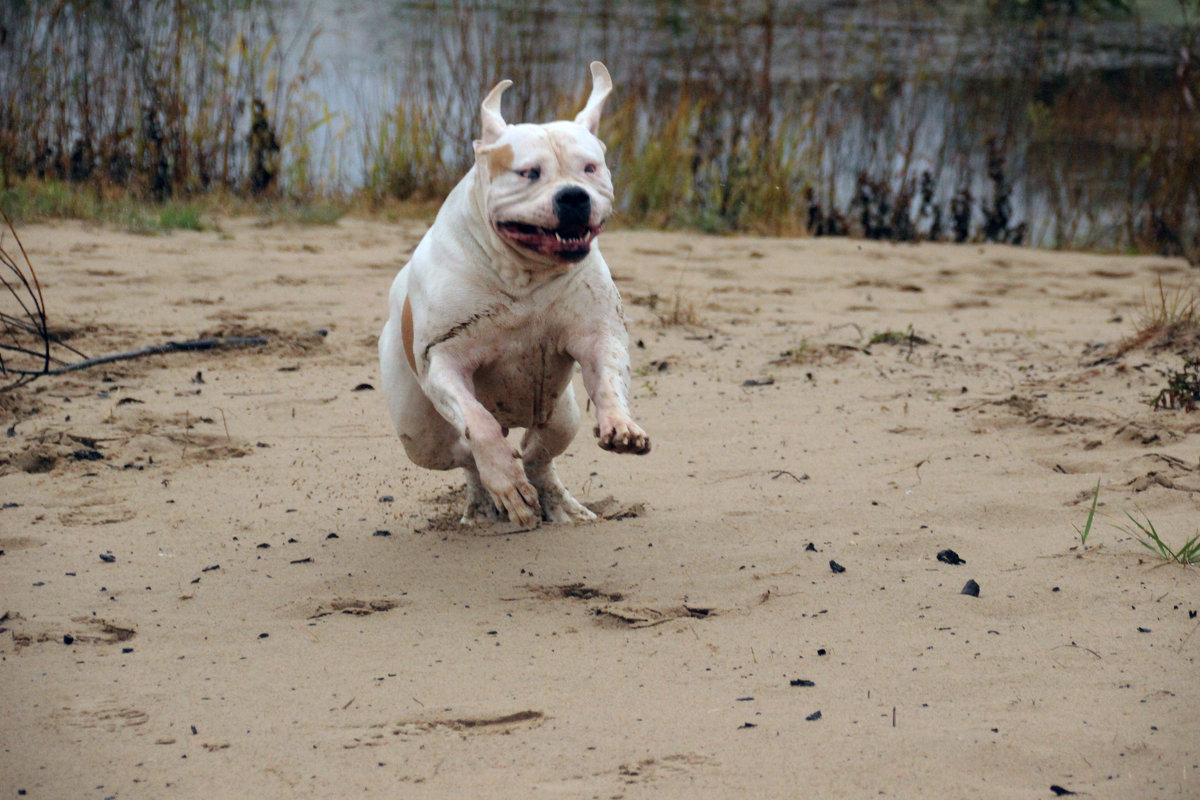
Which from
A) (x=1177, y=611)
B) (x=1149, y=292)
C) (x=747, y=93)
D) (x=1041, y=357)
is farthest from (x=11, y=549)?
(x=747, y=93)

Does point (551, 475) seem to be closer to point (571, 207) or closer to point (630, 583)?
point (630, 583)

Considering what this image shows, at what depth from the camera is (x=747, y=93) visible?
33.6 ft

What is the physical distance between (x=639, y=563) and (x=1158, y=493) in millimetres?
1665

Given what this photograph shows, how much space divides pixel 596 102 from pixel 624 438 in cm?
110

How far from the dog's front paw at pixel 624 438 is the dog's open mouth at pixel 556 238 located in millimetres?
486

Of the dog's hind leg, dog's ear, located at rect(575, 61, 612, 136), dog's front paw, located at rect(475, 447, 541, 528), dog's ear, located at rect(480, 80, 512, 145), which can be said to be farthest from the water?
dog's front paw, located at rect(475, 447, 541, 528)

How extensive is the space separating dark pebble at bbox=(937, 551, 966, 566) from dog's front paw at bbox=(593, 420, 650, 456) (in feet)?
3.03

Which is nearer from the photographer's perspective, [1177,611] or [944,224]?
[1177,611]

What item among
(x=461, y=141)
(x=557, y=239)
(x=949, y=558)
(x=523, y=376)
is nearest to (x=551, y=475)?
(x=523, y=376)

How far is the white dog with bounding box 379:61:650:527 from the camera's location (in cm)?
342

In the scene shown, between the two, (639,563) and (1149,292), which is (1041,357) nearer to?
(1149,292)

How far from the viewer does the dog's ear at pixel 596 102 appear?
12.3 ft

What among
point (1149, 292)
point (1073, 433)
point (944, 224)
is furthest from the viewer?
point (944, 224)

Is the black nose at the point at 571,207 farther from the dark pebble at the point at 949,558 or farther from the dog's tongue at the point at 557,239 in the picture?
the dark pebble at the point at 949,558
